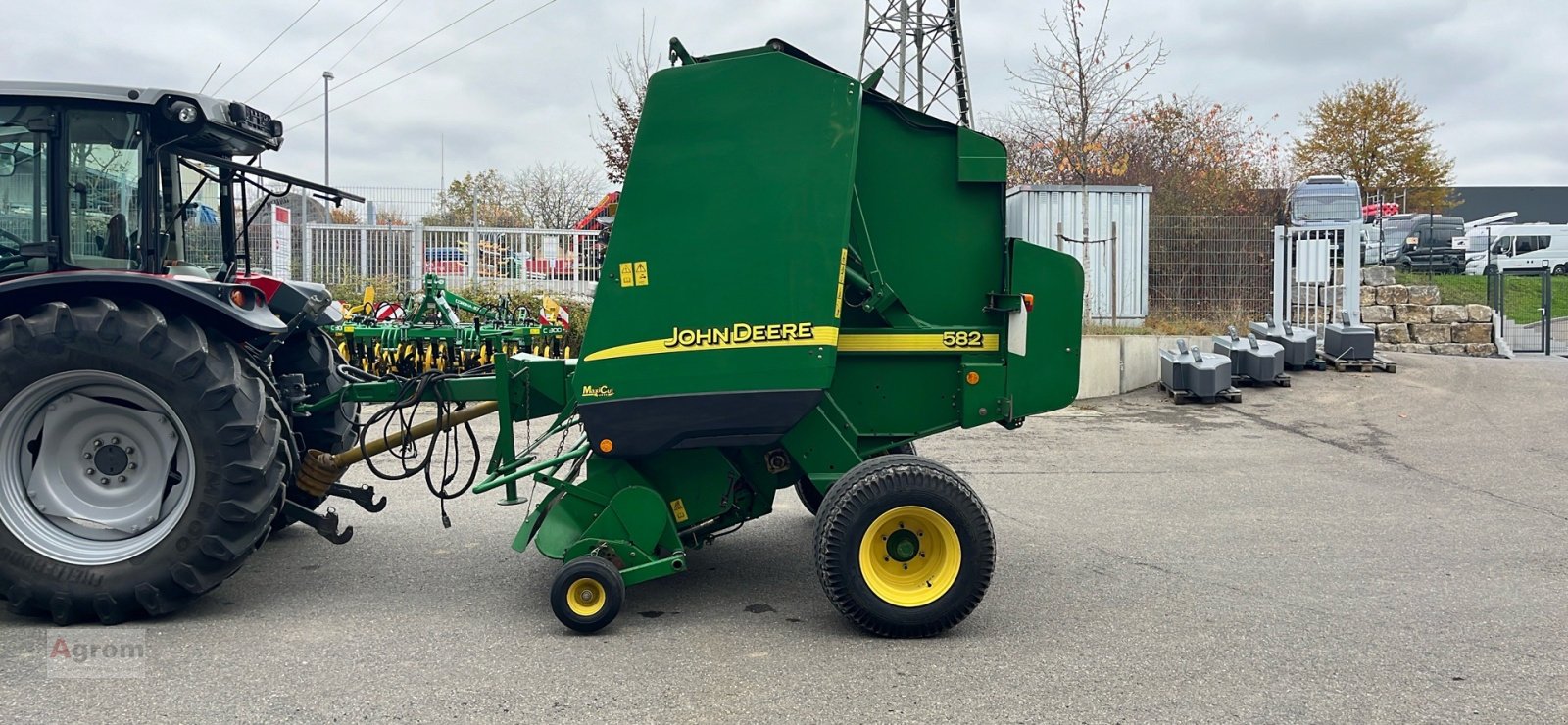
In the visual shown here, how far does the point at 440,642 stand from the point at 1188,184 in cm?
1723

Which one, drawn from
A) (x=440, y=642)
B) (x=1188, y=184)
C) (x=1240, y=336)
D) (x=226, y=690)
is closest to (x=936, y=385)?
(x=440, y=642)

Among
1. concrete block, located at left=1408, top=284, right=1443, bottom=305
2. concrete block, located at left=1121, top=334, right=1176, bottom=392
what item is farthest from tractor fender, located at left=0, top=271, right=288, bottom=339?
concrete block, located at left=1408, top=284, right=1443, bottom=305

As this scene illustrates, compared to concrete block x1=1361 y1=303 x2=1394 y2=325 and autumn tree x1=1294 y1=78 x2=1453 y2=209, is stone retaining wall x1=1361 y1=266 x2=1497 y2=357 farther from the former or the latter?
autumn tree x1=1294 y1=78 x2=1453 y2=209

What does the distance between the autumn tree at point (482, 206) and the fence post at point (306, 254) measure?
3075 millimetres

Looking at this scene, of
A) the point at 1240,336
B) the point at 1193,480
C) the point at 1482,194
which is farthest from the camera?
the point at 1482,194

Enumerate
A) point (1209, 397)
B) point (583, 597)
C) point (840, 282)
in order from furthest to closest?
point (1209, 397) → point (840, 282) → point (583, 597)

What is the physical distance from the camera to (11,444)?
477 cm

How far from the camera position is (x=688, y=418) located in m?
4.66

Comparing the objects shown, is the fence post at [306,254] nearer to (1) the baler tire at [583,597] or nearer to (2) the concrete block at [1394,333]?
(1) the baler tire at [583,597]

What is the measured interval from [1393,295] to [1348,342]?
4.01m

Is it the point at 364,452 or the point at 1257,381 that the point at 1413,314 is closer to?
the point at 1257,381

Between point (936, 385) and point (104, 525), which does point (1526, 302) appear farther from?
point (104, 525)

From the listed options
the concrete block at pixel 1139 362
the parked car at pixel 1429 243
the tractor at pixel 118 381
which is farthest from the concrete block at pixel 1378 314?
the tractor at pixel 118 381

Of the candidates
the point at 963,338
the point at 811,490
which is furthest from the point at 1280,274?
the point at 811,490
